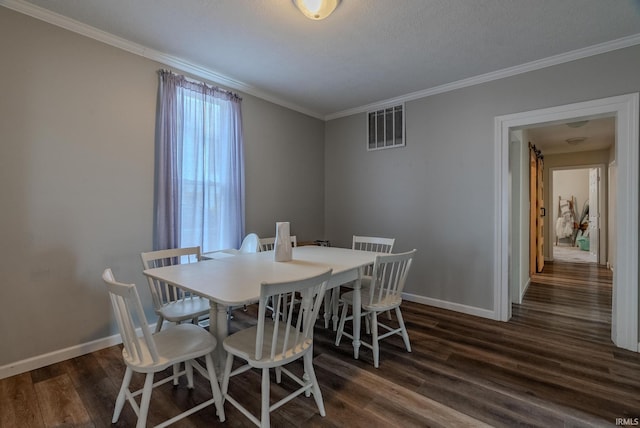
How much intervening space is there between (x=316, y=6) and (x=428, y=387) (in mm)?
2555

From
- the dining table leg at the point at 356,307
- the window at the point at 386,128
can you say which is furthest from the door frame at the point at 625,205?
the dining table leg at the point at 356,307

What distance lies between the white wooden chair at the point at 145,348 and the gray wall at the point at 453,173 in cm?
275

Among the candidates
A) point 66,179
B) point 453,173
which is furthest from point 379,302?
point 66,179

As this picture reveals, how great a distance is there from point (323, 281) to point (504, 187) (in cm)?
248

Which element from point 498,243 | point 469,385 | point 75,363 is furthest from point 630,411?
point 75,363

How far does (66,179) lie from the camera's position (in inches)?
87.7

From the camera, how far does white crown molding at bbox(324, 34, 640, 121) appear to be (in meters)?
2.41

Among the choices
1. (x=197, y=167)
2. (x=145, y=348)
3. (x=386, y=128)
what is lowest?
(x=145, y=348)

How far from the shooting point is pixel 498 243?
3.03 meters

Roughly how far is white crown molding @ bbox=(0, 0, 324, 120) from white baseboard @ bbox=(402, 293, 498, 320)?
10.2 ft

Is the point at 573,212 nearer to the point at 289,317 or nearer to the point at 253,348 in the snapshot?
the point at 289,317

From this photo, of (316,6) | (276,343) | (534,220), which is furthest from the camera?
(534,220)

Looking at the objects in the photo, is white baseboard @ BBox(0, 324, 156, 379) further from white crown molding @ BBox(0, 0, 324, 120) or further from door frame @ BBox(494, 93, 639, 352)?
door frame @ BBox(494, 93, 639, 352)

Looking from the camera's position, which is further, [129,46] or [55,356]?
[129,46]
